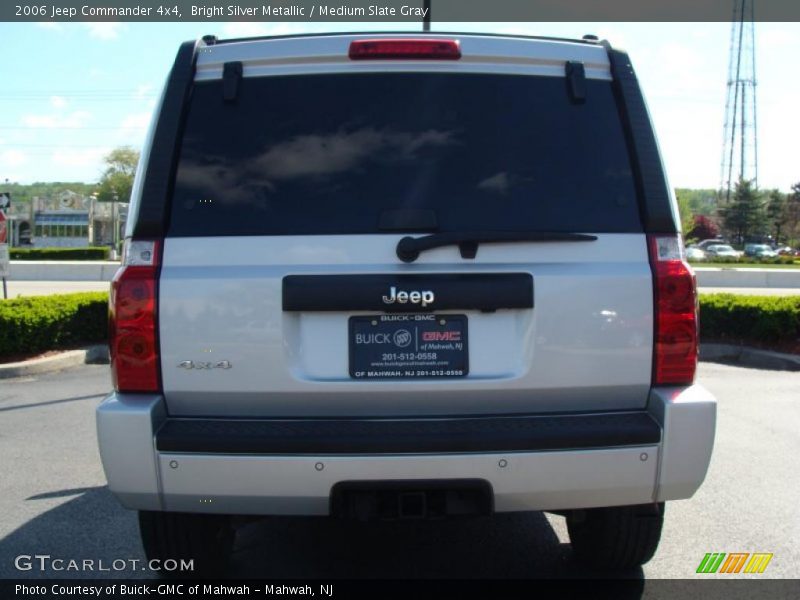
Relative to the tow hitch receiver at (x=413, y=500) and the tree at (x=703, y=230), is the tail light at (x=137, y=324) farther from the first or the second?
the tree at (x=703, y=230)

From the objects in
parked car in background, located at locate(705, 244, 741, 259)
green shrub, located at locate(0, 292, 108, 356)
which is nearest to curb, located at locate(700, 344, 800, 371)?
green shrub, located at locate(0, 292, 108, 356)

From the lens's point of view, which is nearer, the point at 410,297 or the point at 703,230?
the point at 410,297

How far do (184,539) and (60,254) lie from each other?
2130 inches

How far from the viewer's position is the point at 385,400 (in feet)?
10.4

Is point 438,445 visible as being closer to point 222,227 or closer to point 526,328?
point 526,328

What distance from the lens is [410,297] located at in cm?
311

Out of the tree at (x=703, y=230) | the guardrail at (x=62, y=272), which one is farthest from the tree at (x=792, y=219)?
the guardrail at (x=62, y=272)

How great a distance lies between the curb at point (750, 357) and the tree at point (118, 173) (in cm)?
11738

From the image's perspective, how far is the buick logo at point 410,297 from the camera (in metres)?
3.11

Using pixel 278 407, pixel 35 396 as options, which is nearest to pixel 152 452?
pixel 278 407

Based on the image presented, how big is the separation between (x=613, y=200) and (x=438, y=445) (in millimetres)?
1162

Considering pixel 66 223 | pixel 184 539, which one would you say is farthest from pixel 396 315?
pixel 66 223

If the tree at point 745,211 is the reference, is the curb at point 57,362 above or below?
below

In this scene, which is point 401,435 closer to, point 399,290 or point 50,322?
point 399,290
